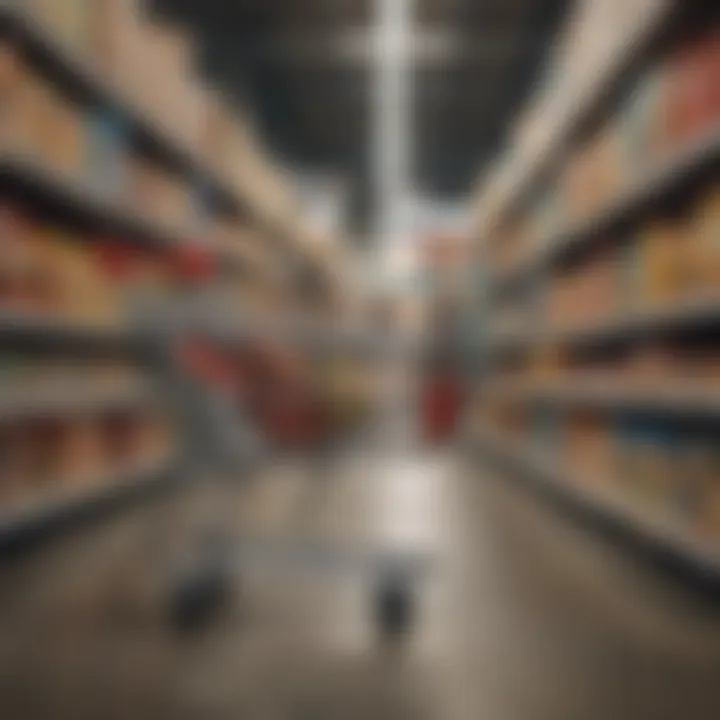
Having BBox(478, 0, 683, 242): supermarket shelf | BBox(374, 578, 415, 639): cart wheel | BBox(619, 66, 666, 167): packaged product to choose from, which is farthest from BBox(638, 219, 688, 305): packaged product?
BBox(374, 578, 415, 639): cart wheel

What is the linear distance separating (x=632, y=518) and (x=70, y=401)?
1.45 metres

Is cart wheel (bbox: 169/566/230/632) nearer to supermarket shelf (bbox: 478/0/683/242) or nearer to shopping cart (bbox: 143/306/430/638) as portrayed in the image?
shopping cart (bbox: 143/306/430/638)

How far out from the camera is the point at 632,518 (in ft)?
7.19

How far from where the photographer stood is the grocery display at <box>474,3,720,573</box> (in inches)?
72.6

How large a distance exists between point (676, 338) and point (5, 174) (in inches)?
63.3

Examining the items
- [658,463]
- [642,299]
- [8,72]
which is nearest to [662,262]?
[642,299]

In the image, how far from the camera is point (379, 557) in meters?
1.66

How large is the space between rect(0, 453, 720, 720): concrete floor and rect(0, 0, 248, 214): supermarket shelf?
42.4 inches

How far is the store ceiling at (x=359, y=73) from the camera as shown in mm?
1805

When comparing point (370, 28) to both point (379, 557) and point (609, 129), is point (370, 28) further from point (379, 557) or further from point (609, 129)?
point (609, 129)

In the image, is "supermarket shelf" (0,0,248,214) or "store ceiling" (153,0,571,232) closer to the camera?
"store ceiling" (153,0,571,232)

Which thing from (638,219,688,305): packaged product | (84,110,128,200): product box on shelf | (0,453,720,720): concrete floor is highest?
(84,110,128,200): product box on shelf

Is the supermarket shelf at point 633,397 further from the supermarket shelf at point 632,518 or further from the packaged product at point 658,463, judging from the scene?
the supermarket shelf at point 632,518

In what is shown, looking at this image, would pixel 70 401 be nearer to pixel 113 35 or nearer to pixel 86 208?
pixel 86 208
